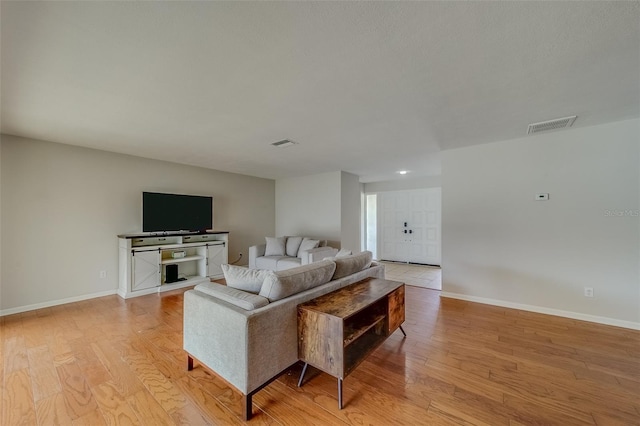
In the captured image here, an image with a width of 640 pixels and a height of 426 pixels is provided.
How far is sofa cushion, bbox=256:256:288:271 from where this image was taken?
5.09 metres

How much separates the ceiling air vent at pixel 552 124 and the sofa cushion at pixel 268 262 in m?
4.50

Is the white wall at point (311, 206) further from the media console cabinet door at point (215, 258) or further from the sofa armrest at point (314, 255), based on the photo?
the media console cabinet door at point (215, 258)

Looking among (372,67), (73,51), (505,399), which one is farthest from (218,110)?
(505,399)

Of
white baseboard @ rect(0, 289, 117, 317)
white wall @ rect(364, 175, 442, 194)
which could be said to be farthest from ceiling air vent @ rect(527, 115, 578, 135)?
white baseboard @ rect(0, 289, 117, 317)

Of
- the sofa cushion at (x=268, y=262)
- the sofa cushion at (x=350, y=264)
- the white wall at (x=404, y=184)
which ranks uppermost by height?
the white wall at (x=404, y=184)

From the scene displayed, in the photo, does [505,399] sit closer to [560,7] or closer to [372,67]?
[560,7]

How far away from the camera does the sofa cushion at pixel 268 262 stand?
200 inches

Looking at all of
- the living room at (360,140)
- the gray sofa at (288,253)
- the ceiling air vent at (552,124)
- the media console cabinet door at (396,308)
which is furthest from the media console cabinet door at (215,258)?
the ceiling air vent at (552,124)

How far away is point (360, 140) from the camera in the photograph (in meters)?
3.57

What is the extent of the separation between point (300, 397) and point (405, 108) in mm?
2714

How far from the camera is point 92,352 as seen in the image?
7.93ft

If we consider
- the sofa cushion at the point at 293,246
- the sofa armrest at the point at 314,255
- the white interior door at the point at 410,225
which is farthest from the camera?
the white interior door at the point at 410,225

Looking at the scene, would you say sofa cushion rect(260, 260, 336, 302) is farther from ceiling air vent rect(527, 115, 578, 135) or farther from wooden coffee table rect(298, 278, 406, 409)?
ceiling air vent rect(527, 115, 578, 135)

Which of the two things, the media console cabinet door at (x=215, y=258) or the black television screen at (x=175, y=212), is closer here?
the black television screen at (x=175, y=212)
